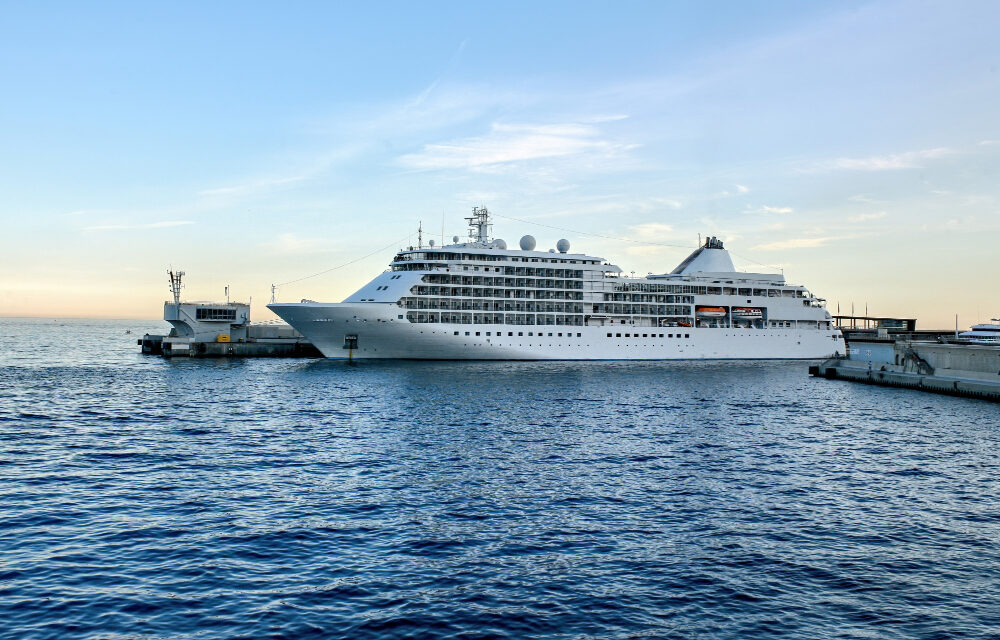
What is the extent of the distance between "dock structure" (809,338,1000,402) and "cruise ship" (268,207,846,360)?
764 inches

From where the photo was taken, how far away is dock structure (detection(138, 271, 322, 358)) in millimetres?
89750

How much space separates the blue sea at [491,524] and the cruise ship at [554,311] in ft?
107

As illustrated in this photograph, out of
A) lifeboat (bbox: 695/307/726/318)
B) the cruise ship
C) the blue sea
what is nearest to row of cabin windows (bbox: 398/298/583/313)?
the cruise ship

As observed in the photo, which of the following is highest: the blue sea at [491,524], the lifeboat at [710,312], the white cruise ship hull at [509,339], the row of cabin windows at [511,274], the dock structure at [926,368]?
the row of cabin windows at [511,274]

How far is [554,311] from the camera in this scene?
280ft

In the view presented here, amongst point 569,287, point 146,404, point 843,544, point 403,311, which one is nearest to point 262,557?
point 843,544

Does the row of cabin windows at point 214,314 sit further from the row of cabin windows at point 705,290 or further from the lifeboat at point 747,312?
the lifeboat at point 747,312

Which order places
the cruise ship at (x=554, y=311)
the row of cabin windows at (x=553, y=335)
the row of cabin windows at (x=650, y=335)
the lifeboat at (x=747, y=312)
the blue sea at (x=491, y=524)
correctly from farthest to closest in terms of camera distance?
the lifeboat at (x=747, y=312)
the row of cabin windows at (x=650, y=335)
the row of cabin windows at (x=553, y=335)
the cruise ship at (x=554, y=311)
the blue sea at (x=491, y=524)

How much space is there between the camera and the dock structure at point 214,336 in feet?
294

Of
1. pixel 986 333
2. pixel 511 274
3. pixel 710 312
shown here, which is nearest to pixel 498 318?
pixel 511 274

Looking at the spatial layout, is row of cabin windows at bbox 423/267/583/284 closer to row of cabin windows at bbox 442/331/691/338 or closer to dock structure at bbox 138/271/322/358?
row of cabin windows at bbox 442/331/691/338

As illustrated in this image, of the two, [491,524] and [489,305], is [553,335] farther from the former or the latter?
[491,524]

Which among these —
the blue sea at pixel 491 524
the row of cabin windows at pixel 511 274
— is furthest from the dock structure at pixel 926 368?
the row of cabin windows at pixel 511 274

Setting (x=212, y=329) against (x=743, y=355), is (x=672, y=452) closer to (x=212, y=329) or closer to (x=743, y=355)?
(x=743, y=355)
